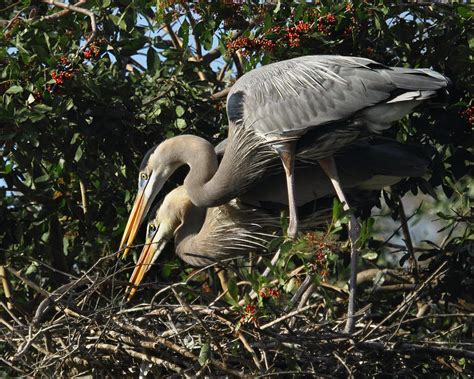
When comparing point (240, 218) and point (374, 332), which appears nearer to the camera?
point (374, 332)

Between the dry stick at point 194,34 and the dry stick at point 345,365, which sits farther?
the dry stick at point 194,34

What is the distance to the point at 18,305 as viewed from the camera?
6.21 meters

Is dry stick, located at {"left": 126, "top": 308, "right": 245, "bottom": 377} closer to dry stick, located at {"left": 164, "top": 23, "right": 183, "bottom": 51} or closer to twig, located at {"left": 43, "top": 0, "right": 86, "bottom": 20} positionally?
twig, located at {"left": 43, "top": 0, "right": 86, "bottom": 20}

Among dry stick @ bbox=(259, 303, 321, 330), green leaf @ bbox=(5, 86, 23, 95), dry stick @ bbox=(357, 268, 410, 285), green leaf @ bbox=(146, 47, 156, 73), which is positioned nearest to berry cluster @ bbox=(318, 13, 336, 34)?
green leaf @ bbox=(146, 47, 156, 73)

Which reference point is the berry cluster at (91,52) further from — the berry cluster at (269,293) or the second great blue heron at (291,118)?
the berry cluster at (269,293)

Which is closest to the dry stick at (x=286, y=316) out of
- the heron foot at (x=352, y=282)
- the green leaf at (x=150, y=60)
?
the heron foot at (x=352, y=282)

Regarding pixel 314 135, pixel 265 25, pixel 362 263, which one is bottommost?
pixel 362 263

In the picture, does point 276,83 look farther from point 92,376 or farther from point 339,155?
point 92,376

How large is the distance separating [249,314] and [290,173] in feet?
5.54

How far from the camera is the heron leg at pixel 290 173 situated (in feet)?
23.1

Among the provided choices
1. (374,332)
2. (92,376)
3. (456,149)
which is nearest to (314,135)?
(456,149)

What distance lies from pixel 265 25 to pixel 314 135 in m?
0.80

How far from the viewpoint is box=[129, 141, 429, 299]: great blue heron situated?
291 inches

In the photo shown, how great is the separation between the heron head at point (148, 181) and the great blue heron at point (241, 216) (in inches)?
7.6
